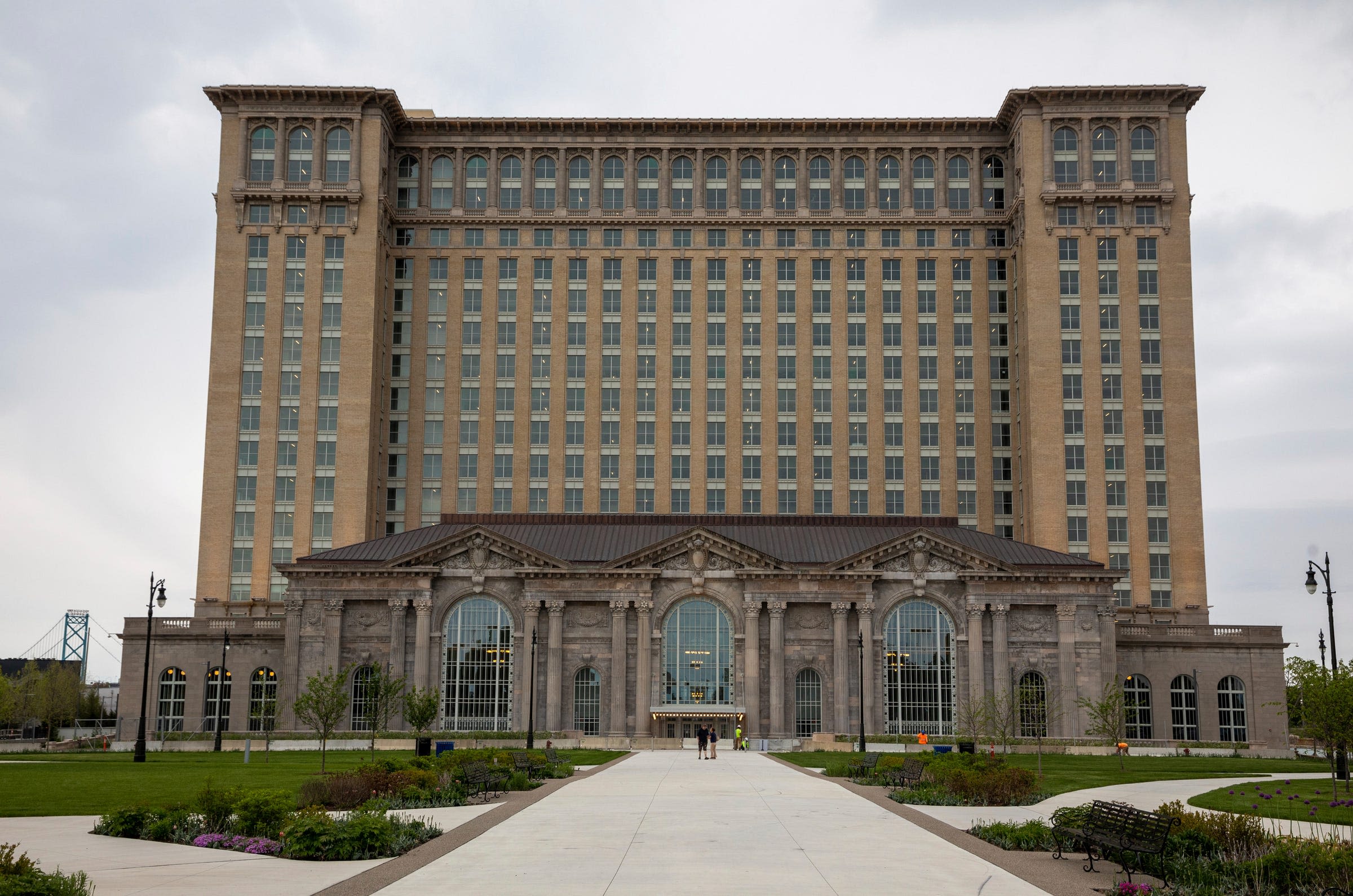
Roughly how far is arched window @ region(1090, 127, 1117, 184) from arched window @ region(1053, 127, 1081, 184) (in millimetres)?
1431

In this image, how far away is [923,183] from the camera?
121m

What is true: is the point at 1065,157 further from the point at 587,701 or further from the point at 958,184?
the point at 587,701

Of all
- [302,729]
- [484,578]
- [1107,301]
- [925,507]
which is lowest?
[302,729]

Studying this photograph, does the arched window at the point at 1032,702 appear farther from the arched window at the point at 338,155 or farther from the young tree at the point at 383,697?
the arched window at the point at 338,155

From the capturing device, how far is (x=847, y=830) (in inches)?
1166

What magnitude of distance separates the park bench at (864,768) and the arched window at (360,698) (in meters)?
47.0

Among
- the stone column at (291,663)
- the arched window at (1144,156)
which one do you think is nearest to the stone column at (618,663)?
the stone column at (291,663)

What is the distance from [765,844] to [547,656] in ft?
212

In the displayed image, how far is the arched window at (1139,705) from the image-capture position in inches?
3765

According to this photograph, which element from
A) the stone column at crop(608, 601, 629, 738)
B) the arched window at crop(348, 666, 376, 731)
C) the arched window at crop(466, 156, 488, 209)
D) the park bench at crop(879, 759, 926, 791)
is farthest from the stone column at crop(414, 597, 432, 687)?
the park bench at crop(879, 759, 926, 791)

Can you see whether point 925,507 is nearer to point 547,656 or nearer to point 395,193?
point 547,656

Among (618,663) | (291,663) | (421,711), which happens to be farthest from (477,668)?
(421,711)

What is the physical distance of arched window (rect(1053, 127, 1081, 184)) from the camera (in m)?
115

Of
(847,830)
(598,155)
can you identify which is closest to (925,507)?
(598,155)
